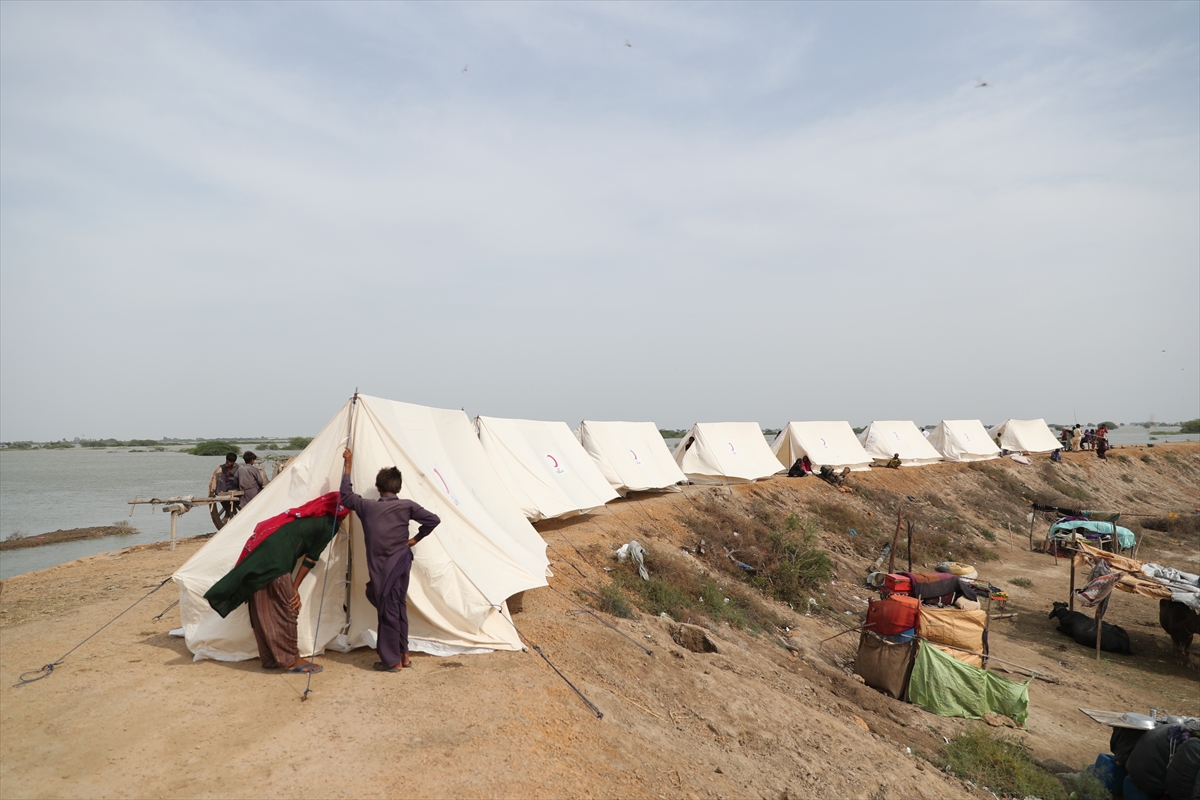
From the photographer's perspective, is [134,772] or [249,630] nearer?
[134,772]

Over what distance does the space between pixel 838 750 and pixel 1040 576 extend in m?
15.5

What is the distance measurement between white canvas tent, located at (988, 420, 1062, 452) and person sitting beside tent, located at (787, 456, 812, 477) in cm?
2064

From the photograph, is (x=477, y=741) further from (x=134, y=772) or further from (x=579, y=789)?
(x=134, y=772)

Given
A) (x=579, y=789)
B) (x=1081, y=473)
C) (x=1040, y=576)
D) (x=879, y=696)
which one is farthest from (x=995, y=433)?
(x=579, y=789)

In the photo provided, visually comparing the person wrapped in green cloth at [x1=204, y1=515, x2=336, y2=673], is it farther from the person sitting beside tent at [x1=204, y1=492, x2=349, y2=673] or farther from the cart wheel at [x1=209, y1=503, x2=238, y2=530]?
the cart wheel at [x1=209, y1=503, x2=238, y2=530]

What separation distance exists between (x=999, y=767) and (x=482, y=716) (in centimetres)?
574

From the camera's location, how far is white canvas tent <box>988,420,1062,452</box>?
38000mm

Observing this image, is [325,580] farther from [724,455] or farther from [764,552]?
[724,455]

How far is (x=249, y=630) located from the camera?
5.33 metres

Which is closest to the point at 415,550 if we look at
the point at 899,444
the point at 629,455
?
the point at 629,455

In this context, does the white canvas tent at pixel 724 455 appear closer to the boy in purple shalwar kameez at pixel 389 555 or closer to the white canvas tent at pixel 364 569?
the white canvas tent at pixel 364 569

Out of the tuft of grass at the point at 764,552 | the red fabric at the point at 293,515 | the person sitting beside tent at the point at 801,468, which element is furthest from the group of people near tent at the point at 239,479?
the person sitting beside tent at the point at 801,468

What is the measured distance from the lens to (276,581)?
202 inches

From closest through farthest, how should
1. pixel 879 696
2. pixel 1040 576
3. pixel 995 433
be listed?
pixel 879 696, pixel 1040 576, pixel 995 433
